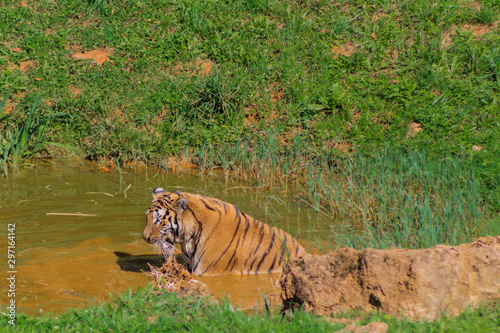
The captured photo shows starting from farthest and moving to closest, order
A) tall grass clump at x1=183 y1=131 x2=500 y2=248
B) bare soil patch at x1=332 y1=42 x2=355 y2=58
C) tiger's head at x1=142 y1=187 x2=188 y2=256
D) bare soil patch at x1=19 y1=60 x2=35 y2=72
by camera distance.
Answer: bare soil patch at x1=332 y1=42 x2=355 y2=58 < bare soil patch at x1=19 y1=60 x2=35 y2=72 < tall grass clump at x1=183 y1=131 x2=500 y2=248 < tiger's head at x1=142 y1=187 x2=188 y2=256

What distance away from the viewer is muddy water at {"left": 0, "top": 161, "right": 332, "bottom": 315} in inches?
218

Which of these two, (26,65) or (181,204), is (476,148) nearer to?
(181,204)

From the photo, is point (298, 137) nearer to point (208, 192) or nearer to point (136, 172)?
point (208, 192)

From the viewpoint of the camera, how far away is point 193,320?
4133mm

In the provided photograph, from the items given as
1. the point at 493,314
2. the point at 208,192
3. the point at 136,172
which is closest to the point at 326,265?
the point at 493,314

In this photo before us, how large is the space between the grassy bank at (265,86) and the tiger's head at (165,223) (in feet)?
8.33

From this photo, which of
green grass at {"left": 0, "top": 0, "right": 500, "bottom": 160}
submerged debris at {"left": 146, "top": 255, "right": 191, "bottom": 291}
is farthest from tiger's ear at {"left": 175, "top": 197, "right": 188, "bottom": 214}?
green grass at {"left": 0, "top": 0, "right": 500, "bottom": 160}

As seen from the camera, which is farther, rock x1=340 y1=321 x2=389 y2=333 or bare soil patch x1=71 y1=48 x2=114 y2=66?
bare soil patch x1=71 y1=48 x2=114 y2=66

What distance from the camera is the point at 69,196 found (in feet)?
27.5

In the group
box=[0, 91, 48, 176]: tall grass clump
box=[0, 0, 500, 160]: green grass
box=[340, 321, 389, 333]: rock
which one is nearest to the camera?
box=[340, 321, 389, 333]: rock

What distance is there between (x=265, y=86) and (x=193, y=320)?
721 centimetres

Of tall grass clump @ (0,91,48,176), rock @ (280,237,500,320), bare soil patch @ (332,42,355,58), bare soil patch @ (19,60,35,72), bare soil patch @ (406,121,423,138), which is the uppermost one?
bare soil patch @ (332,42,355,58)

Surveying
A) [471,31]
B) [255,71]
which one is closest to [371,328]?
[255,71]

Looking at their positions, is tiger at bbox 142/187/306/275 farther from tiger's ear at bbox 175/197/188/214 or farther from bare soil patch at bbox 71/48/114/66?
bare soil patch at bbox 71/48/114/66
